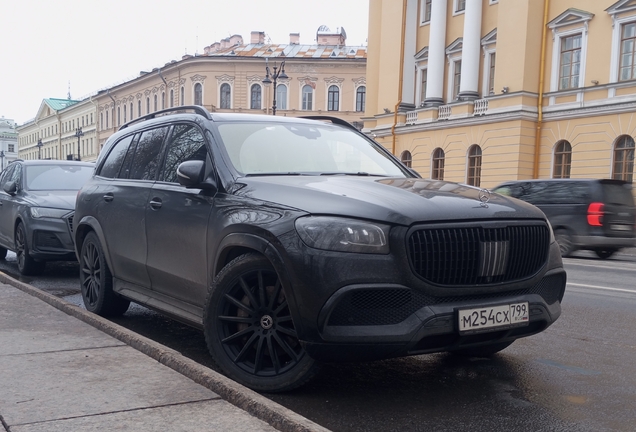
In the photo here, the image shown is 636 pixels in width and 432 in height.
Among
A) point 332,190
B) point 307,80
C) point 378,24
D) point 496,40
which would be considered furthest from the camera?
point 307,80

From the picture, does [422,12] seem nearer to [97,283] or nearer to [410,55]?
[410,55]

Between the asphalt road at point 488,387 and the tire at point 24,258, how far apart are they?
13.0ft

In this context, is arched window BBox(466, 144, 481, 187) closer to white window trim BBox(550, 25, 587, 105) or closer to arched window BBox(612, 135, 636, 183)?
white window trim BBox(550, 25, 587, 105)

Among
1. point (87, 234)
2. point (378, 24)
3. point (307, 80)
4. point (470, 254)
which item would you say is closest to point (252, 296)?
point (470, 254)

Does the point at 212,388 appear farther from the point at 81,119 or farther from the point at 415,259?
the point at 81,119

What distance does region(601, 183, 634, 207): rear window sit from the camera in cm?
1639

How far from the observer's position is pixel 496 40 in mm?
33812

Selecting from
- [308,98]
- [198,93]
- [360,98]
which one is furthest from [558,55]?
[198,93]

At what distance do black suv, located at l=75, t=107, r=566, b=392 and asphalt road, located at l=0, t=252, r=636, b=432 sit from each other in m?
0.29

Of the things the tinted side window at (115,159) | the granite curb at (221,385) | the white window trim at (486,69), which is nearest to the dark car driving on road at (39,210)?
the tinted side window at (115,159)

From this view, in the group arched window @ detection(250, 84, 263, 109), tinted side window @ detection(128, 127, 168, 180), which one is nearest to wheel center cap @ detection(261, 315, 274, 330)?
tinted side window @ detection(128, 127, 168, 180)

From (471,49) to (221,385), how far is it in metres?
33.8

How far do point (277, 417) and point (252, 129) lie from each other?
99.2 inches

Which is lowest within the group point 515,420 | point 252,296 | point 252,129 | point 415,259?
point 515,420
